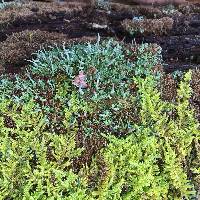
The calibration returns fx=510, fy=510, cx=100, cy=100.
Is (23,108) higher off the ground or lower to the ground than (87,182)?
higher

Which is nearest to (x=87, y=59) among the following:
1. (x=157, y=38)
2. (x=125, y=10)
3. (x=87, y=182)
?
(x=87, y=182)

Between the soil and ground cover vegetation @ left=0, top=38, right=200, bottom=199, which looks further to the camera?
the soil

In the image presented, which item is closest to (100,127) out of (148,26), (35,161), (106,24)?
(35,161)

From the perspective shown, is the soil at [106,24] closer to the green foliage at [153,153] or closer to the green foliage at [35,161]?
the green foliage at [153,153]

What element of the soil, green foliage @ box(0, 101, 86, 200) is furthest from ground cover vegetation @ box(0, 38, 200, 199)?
the soil

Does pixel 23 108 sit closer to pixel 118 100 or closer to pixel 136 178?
pixel 118 100

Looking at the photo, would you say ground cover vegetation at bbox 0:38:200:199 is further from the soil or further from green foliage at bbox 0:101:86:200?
the soil
